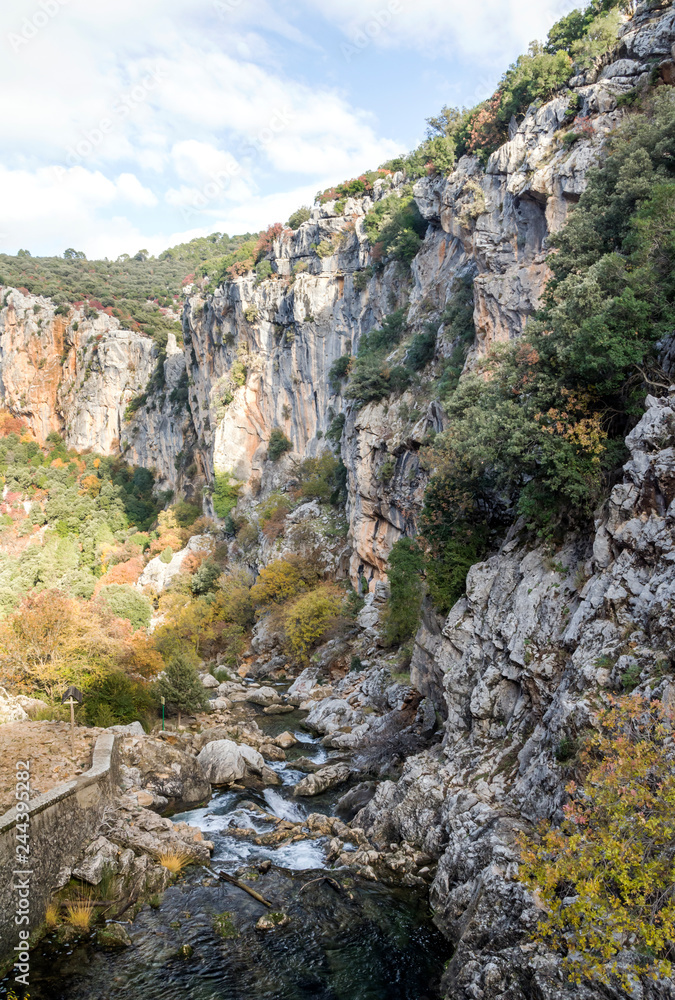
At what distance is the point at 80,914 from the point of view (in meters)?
11.6

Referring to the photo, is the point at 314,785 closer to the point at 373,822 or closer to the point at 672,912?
the point at 373,822

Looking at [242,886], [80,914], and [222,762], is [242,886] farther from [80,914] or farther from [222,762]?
[222,762]

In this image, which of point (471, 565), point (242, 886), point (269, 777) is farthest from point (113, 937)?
point (471, 565)

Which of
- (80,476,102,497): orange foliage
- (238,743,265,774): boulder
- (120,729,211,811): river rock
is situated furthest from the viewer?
(80,476,102,497): orange foliage

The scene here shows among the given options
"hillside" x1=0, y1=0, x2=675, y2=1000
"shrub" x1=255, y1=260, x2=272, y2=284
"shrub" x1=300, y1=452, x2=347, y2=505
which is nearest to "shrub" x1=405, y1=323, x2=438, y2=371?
"hillside" x1=0, y1=0, x2=675, y2=1000

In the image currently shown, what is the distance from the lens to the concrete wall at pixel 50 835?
10.7 m

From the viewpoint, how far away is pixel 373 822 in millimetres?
15438

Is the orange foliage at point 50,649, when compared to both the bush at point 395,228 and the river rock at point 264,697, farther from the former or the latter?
the bush at point 395,228

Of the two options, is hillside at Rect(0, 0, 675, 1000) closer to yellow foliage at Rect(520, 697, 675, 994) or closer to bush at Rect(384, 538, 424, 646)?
yellow foliage at Rect(520, 697, 675, 994)

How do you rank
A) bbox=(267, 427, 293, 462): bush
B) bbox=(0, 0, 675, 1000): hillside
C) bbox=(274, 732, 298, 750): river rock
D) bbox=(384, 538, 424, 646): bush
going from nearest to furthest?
bbox=(0, 0, 675, 1000): hillside → bbox=(274, 732, 298, 750): river rock → bbox=(384, 538, 424, 646): bush → bbox=(267, 427, 293, 462): bush

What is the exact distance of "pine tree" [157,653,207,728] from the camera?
995 inches

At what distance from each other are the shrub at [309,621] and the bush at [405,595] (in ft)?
31.3

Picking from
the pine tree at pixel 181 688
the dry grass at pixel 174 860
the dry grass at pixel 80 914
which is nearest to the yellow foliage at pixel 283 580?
the pine tree at pixel 181 688

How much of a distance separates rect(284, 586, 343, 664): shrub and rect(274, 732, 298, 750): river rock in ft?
37.8
